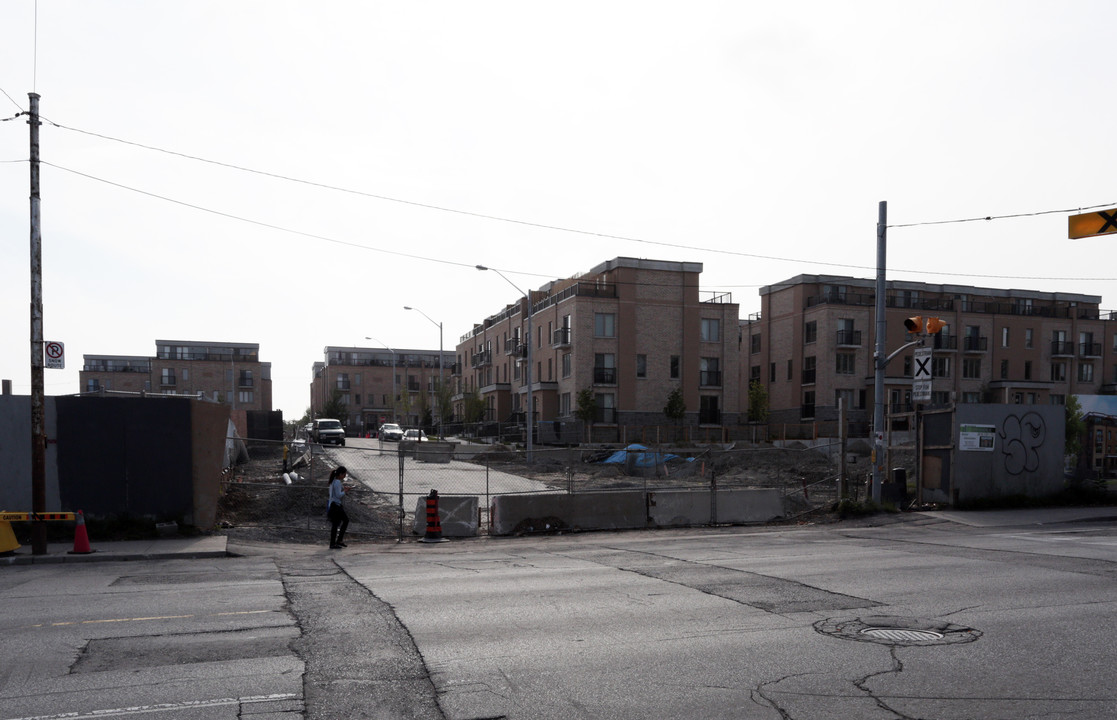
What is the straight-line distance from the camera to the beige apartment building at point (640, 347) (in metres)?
58.5

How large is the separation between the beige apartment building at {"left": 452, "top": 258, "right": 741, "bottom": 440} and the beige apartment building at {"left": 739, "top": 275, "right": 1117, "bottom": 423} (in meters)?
7.52

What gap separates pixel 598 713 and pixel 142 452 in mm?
14565

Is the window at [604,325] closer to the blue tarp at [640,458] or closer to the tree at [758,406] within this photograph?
the tree at [758,406]

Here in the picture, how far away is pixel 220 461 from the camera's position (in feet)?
59.6

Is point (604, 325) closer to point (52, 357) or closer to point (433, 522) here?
point (433, 522)

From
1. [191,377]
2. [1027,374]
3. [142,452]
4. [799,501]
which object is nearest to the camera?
[142,452]

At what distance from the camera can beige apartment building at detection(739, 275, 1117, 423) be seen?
63.9 meters

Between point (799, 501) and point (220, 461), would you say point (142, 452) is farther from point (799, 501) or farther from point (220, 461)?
point (799, 501)

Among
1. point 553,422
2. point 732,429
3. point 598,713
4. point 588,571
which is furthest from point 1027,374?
point 598,713

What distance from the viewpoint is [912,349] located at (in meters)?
64.8

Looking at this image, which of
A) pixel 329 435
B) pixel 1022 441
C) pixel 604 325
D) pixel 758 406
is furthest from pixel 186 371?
pixel 1022 441

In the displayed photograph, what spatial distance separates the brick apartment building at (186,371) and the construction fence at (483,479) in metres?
66.7

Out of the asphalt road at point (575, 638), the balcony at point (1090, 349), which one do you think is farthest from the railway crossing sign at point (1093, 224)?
the balcony at point (1090, 349)

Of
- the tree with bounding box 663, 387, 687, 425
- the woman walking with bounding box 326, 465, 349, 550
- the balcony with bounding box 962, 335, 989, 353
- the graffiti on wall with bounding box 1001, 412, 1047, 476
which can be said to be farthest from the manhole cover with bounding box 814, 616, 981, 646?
the balcony with bounding box 962, 335, 989, 353
